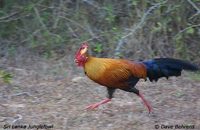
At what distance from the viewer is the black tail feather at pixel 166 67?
6.42 metres

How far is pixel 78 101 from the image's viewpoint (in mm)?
7242

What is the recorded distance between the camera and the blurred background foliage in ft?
29.9

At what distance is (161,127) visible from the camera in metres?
6.09

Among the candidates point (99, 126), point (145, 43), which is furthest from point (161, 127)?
point (145, 43)

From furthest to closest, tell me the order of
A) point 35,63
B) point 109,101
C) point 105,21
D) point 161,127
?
point 105,21, point 35,63, point 109,101, point 161,127

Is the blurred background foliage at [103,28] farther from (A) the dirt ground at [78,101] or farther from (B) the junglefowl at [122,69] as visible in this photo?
(B) the junglefowl at [122,69]

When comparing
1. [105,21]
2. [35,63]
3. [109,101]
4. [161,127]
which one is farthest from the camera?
[105,21]

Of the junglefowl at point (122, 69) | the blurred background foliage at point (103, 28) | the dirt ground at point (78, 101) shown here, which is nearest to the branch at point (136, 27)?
the blurred background foliage at point (103, 28)

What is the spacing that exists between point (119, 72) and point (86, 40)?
321cm

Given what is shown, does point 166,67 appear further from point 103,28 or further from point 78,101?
Answer: point 103,28

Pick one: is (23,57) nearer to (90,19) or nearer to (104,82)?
(90,19)

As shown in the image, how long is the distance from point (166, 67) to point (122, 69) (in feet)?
1.91

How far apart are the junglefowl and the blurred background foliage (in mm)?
2499

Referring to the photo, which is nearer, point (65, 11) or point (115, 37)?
point (115, 37)
